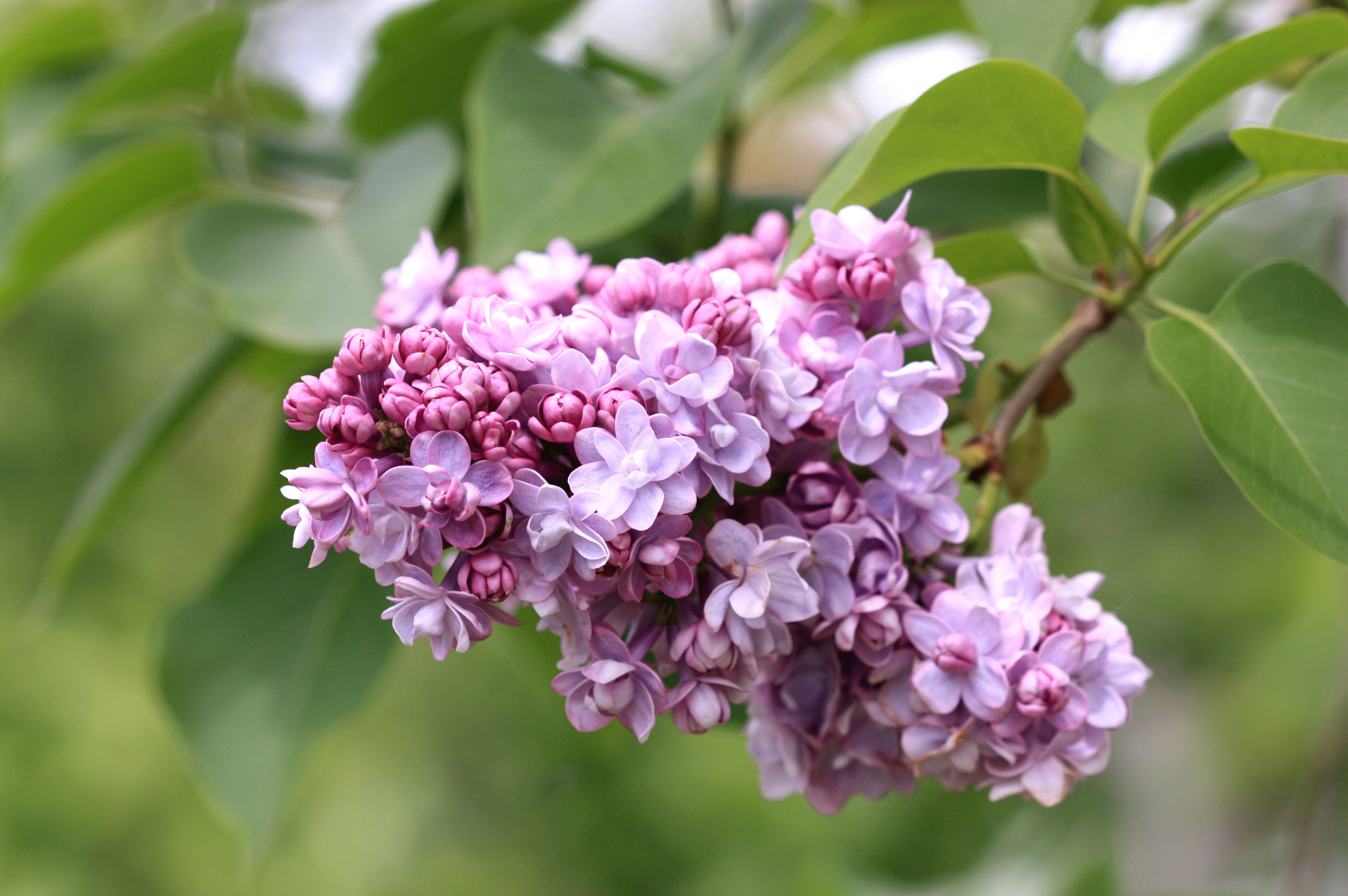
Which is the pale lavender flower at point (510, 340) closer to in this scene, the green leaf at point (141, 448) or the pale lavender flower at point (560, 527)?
the pale lavender flower at point (560, 527)

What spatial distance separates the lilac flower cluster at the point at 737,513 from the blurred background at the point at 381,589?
241 millimetres

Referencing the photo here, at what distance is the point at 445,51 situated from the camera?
2.99 ft

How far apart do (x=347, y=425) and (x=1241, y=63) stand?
45 centimetres

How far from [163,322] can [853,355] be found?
3.40 m

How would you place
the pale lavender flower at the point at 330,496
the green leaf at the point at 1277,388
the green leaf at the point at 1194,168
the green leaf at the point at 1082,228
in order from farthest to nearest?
the green leaf at the point at 1194,168, the green leaf at the point at 1082,228, the green leaf at the point at 1277,388, the pale lavender flower at the point at 330,496

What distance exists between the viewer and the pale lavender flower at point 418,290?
19.2 inches

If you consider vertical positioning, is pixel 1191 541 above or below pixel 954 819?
above

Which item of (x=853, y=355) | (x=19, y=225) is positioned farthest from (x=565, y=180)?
(x=19, y=225)

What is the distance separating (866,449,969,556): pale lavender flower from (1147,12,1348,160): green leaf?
244 mm

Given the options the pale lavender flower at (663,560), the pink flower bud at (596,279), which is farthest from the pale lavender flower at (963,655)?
the pink flower bud at (596,279)

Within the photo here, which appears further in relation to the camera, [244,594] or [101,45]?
[101,45]

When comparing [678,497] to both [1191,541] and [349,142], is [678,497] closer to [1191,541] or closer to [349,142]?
[349,142]

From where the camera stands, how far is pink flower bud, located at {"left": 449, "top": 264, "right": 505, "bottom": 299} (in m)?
0.47

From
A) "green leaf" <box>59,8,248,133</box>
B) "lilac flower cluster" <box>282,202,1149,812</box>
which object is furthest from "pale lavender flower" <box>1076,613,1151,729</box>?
"green leaf" <box>59,8,248,133</box>
